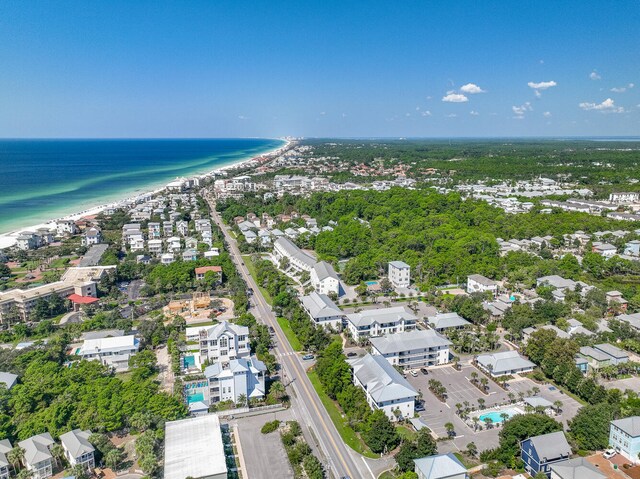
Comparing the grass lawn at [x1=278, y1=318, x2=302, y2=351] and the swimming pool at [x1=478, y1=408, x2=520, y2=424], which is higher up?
the grass lawn at [x1=278, y1=318, x2=302, y2=351]

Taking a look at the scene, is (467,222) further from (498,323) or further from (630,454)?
(630,454)

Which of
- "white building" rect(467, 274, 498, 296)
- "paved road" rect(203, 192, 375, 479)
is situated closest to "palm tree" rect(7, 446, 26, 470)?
"paved road" rect(203, 192, 375, 479)

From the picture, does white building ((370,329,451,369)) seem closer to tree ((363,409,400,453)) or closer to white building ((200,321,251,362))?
tree ((363,409,400,453))

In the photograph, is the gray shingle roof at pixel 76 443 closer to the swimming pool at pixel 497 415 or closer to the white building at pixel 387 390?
the white building at pixel 387 390

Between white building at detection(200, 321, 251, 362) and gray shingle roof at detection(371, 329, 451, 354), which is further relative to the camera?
gray shingle roof at detection(371, 329, 451, 354)

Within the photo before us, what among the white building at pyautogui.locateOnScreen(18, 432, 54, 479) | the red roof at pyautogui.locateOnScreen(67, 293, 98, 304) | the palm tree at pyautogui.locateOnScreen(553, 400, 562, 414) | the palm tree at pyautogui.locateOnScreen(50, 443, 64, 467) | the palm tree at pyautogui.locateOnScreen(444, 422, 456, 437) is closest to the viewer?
the white building at pyautogui.locateOnScreen(18, 432, 54, 479)

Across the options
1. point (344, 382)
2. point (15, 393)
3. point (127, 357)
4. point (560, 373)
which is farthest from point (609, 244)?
point (15, 393)
